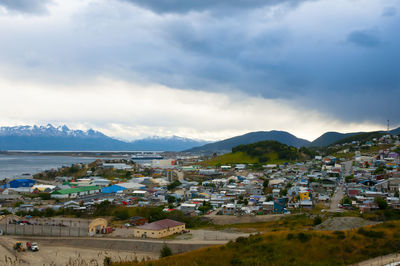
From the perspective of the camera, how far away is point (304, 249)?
14984mm

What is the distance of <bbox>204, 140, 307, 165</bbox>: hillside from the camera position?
7675cm

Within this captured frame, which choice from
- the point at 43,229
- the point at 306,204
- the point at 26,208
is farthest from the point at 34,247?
the point at 306,204

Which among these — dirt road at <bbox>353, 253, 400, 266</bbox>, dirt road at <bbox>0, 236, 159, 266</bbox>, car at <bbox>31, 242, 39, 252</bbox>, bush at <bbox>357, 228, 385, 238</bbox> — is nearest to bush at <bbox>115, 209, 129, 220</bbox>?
dirt road at <bbox>0, 236, 159, 266</bbox>

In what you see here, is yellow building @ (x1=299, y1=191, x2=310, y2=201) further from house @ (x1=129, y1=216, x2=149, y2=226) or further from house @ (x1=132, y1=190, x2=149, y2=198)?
house @ (x1=132, y1=190, x2=149, y2=198)

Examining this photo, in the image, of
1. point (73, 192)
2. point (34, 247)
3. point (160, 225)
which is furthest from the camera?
point (73, 192)

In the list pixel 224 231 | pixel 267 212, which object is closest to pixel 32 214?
pixel 224 231

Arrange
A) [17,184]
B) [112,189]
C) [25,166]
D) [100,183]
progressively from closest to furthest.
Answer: [112,189] < [17,184] < [100,183] < [25,166]

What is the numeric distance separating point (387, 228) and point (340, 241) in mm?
2717

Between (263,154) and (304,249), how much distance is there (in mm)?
66016

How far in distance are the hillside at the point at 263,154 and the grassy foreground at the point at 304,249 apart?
5924cm

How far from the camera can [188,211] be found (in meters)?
30.5

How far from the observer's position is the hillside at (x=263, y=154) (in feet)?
252

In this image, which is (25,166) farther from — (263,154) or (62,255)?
(62,255)

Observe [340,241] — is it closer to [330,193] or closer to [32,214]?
[330,193]
